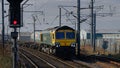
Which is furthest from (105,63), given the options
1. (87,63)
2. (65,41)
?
(65,41)

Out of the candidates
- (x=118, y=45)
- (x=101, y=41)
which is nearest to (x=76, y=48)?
(x=118, y=45)

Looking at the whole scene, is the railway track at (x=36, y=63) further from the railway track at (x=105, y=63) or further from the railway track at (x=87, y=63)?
the railway track at (x=105, y=63)

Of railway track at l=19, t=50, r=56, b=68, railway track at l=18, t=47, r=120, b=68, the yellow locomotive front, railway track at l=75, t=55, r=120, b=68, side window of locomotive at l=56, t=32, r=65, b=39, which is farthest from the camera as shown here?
side window of locomotive at l=56, t=32, r=65, b=39

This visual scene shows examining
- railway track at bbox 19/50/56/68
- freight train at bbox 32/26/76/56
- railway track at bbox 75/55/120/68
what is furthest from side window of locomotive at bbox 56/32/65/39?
railway track at bbox 75/55/120/68

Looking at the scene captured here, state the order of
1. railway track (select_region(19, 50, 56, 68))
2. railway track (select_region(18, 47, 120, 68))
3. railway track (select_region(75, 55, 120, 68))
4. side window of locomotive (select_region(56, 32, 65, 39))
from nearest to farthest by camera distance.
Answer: railway track (select_region(75, 55, 120, 68))
railway track (select_region(18, 47, 120, 68))
railway track (select_region(19, 50, 56, 68))
side window of locomotive (select_region(56, 32, 65, 39))

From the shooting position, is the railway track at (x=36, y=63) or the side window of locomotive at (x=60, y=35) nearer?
the railway track at (x=36, y=63)

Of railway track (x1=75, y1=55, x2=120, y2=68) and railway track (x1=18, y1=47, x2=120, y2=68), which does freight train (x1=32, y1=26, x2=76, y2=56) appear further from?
railway track (x1=75, y1=55, x2=120, y2=68)

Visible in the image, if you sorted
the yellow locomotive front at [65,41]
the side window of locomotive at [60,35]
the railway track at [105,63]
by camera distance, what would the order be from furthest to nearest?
the side window of locomotive at [60,35] → the yellow locomotive front at [65,41] → the railway track at [105,63]

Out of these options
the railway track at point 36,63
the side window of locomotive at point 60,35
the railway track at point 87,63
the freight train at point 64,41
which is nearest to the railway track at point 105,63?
the railway track at point 87,63

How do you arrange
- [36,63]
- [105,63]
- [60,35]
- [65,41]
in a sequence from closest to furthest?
1. [105,63]
2. [36,63]
3. [65,41]
4. [60,35]

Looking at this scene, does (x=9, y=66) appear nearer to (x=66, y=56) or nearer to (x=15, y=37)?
(x=15, y=37)

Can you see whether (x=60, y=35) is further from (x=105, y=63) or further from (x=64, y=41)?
(x=105, y=63)

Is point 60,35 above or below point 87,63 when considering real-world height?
above

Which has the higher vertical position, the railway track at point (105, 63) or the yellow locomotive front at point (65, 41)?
the yellow locomotive front at point (65, 41)
